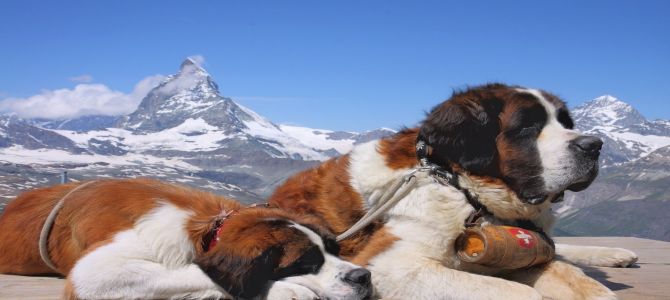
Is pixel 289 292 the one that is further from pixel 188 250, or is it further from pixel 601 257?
pixel 601 257

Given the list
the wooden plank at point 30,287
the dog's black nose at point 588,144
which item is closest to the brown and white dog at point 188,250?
the wooden plank at point 30,287

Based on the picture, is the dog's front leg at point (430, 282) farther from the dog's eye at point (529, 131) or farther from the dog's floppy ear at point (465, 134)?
the dog's eye at point (529, 131)

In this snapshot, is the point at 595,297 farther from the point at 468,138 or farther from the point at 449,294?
the point at 468,138

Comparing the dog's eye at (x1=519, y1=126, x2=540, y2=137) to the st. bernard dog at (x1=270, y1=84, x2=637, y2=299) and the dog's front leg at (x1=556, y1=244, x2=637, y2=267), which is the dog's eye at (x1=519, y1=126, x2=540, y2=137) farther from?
the dog's front leg at (x1=556, y1=244, x2=637, y2=267)

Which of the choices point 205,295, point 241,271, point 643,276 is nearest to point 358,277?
point 241,271

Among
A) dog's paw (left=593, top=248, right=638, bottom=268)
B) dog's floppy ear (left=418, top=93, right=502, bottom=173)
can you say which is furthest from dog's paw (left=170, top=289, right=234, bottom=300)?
dog's paw (left=593, top=248, right=638, bottom=268)

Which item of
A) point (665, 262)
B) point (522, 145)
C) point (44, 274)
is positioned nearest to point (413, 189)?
point (522, 145)
